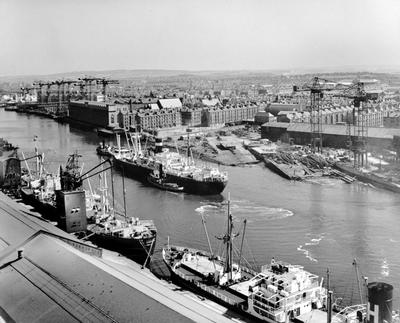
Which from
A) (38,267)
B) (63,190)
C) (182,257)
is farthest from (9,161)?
(38,267)

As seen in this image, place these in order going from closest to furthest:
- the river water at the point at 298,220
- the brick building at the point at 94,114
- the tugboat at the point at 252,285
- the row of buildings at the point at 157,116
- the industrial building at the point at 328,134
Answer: the tugboat at the point at 252,285
the river water at the point at 298,220
the industrial building at the point at 328,134
the row of buildings at the point at 157,116
the brick building at the point at 94,114

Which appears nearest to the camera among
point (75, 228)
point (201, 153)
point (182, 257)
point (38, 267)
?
point (38, 267)

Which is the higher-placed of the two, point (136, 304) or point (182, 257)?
point (136, 304)

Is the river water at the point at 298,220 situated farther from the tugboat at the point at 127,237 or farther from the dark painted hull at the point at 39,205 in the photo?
the dark painted hull at the point at 39,205

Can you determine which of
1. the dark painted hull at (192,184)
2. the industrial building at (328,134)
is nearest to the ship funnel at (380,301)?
the dark painted hull at (192,184)

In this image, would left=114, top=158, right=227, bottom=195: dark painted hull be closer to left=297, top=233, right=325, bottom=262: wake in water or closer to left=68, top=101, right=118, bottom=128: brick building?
left=297, top=233, right=325, bottom=262: wake in water

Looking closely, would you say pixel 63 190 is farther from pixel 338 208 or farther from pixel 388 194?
pixel 388 194
